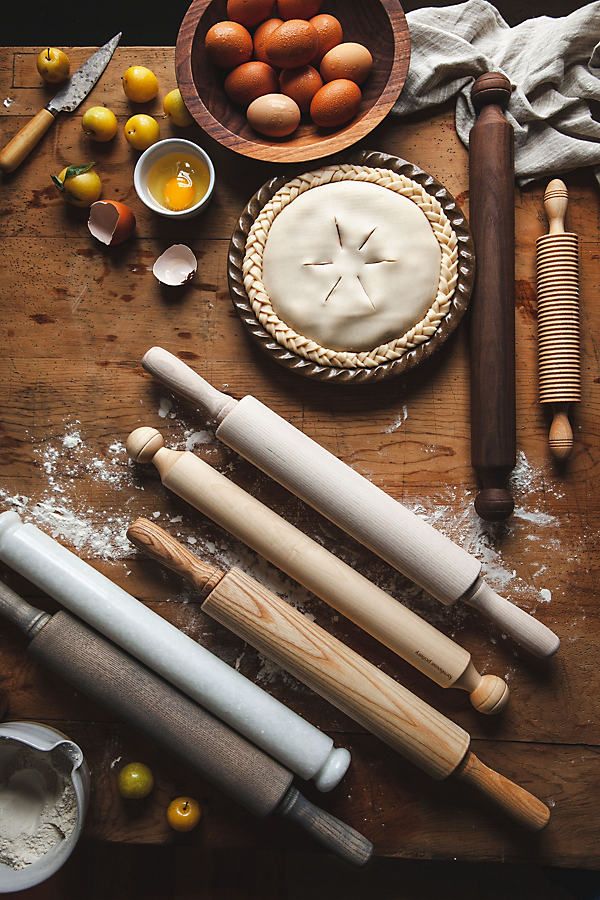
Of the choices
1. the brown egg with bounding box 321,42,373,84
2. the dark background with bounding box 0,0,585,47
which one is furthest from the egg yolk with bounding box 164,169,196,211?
the dark background with bounding box 0,0,585,47

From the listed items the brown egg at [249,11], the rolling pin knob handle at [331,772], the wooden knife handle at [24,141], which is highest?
the brown egg at [249,11]

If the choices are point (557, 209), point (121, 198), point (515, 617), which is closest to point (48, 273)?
point (121, 198)

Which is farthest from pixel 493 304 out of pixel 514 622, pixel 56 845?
pixel 56 845

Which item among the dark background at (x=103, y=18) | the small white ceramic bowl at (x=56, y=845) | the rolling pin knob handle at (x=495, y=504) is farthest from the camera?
the dark background at (x=103, y=18)

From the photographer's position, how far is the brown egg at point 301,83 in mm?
1484

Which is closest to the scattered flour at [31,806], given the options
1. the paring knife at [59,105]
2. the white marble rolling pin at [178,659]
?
the white marble rolling pin at [178,659]

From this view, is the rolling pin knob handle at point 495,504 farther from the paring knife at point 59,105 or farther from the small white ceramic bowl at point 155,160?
the paring knife at point 59,105

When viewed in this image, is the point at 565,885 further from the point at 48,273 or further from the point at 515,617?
the point at 48,273

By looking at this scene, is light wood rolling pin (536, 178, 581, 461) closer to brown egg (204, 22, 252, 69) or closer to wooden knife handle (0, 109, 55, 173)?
brown egg (204, 22, 252, 69)

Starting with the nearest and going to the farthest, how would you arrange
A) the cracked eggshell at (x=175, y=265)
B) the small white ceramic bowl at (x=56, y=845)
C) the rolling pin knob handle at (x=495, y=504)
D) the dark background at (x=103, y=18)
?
the small white ceramic bowl at (x=56, y=845) → the rolling pin knob handle at (x=495, y=504) → the cracked eggshell at (x=175, y=265) → the dark background at (x=103, y=18)

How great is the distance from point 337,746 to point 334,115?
124 cm

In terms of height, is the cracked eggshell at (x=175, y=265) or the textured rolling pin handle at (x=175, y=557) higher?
the cracked eggshell at (x=175, y=265)

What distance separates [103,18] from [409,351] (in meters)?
1.41

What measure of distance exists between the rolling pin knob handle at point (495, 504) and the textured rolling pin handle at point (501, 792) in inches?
17.3
